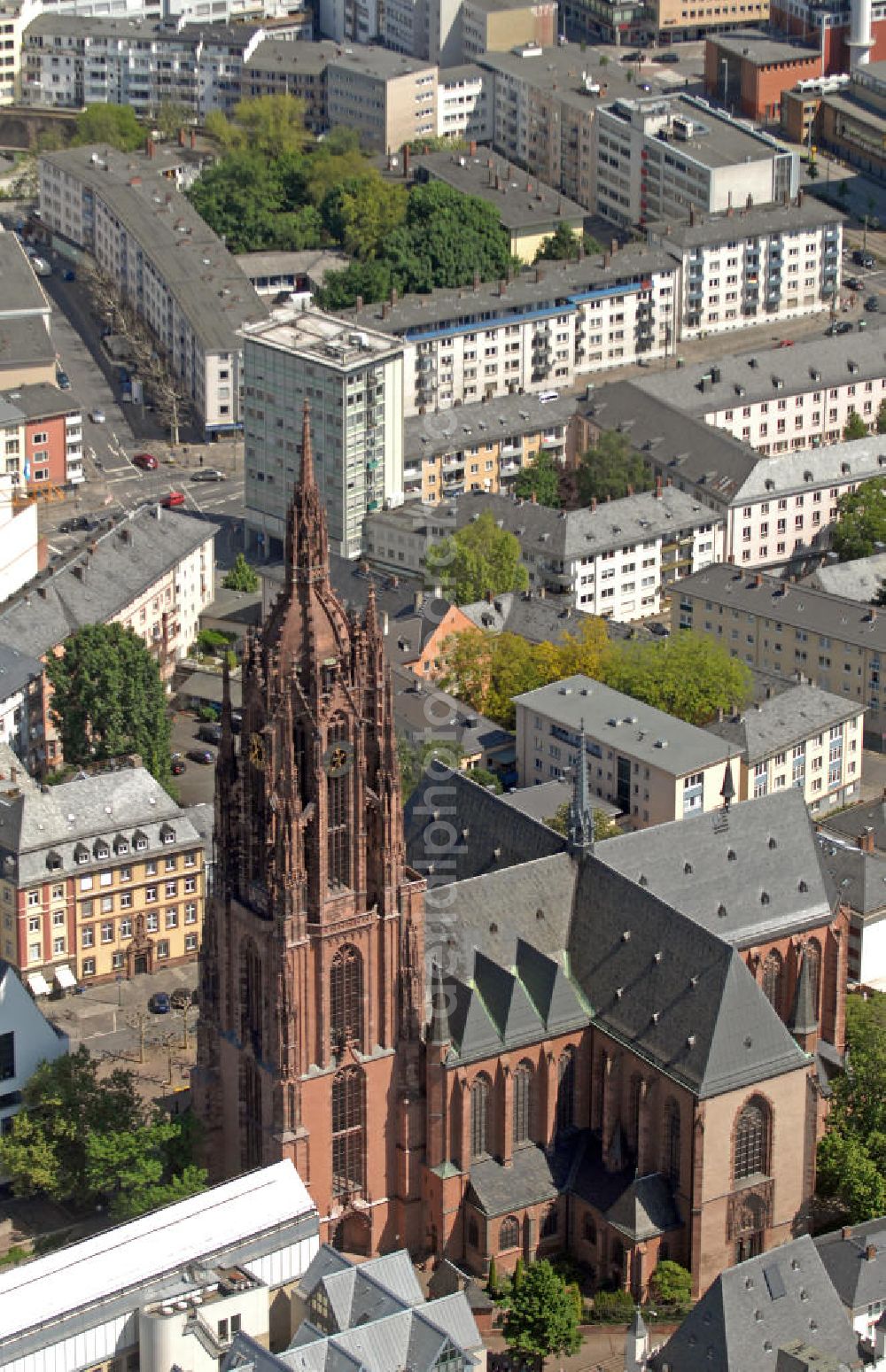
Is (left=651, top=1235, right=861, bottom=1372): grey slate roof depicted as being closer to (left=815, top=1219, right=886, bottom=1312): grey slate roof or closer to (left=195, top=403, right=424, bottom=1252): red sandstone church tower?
(left=815, top=1219, right=886, bottom=1312): grey slate roof

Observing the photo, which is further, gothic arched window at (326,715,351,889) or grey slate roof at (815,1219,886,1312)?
grey slate roof at (815,1219,886,1312)

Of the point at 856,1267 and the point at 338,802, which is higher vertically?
the point at 338,802

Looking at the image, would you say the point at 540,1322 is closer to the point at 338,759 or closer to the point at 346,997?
the point at 346,997

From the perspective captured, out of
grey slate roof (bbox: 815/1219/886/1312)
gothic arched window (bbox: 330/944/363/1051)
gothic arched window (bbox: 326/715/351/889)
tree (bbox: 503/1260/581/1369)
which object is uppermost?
gothic arched window (bbox: 326/715/351/889)

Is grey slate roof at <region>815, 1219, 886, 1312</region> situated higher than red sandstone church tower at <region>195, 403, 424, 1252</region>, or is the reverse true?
red sandstone church tower at <region>195, 403, 424, 1252</region>

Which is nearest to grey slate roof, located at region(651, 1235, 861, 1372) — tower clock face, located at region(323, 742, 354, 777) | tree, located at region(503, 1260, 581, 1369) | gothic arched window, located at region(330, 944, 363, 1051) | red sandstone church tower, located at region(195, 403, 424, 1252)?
tree, located at region(503, 1260, 581, 1369)

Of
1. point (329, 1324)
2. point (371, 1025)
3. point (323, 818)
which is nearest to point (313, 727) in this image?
point (323, 818)

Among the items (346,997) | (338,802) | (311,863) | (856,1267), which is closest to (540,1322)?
(856,1267)
